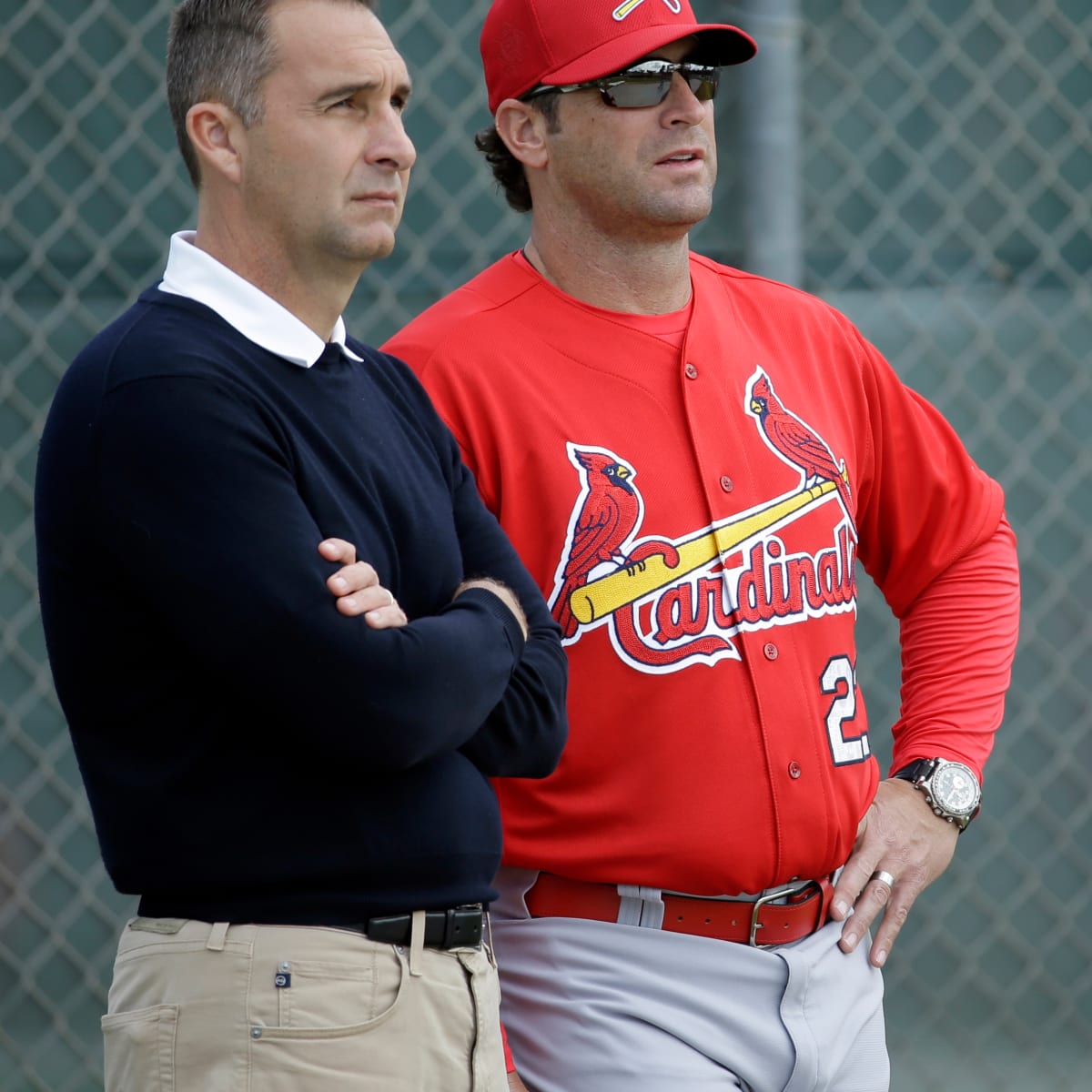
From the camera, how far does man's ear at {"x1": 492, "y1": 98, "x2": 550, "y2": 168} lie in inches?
88.4

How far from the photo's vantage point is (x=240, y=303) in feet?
5.32

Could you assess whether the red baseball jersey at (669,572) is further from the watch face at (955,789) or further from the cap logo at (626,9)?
the cap logo at (626,9)

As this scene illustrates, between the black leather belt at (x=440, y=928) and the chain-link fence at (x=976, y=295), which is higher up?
the black leather belt at (x=440, y=928)

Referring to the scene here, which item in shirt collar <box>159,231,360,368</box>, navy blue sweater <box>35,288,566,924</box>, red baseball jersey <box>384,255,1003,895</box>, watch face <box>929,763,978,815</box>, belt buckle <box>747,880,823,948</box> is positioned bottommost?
watch face <box>929,763,978,815</box>

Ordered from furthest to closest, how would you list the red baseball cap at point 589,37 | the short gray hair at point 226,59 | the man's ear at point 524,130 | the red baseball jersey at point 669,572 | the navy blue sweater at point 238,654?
the man's ear at point 524,130 < the red baseball cap at point 589,37 < the red baseball jersey at point 669,572 < the short gray hair at point 226,59 < the navy blue sweater at point 238,654

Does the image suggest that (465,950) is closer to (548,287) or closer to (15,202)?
(548,287)

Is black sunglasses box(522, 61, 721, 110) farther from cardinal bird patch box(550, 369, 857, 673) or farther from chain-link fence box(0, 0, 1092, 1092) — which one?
chain-link fence box(0, 0, 1092, 1092)

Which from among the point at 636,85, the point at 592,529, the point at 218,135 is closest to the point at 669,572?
the point at 592,529

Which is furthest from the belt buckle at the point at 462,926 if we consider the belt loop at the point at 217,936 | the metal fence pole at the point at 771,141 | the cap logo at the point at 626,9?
the metal fence pole at the point at 771,141

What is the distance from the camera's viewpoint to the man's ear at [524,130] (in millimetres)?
2244

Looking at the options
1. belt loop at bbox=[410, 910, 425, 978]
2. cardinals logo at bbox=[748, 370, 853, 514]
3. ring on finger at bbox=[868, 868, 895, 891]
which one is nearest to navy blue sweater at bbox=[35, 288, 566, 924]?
belt loop at bbox=[410, 910, 425, 978]

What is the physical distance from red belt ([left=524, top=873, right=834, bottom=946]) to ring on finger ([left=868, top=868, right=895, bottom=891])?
0.19m

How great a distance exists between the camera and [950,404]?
328 cm

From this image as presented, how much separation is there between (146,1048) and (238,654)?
403 millimetres
